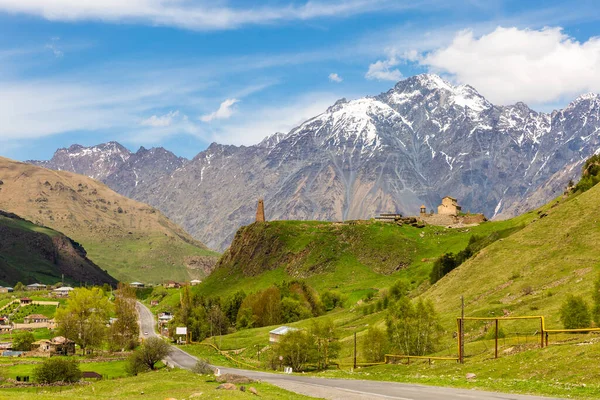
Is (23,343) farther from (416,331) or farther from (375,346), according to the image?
(416,331)

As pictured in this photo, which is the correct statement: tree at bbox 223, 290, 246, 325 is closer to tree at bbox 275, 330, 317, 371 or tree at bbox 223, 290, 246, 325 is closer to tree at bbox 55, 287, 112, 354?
tree at bbox 55, 287, 112, 354

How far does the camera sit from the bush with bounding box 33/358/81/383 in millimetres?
108312

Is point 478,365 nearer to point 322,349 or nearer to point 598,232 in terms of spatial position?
point 322,349

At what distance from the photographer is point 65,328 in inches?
6491

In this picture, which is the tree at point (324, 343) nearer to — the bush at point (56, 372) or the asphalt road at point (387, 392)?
the bush at point (56, 372)

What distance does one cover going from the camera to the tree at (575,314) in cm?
7269

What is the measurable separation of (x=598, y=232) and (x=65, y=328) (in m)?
123

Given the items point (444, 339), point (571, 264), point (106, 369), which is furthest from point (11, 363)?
point (571, 264)

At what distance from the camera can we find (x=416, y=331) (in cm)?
8950

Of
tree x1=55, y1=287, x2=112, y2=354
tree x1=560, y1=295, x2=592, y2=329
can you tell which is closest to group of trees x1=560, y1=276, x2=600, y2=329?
tree x1=560, y1=295, x2=592, y2=329

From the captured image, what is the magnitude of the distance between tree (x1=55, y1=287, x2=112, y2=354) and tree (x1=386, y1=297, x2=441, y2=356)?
9488 cm

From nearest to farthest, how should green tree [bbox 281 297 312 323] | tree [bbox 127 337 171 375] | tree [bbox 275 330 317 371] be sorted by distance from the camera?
tree [bbox 275 330 317 371], tree [bbox 127 337 171 375], green tree [bbox 281 297 312 323]

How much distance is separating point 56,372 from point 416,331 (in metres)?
59.6

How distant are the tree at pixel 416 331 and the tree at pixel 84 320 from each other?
311 ft
